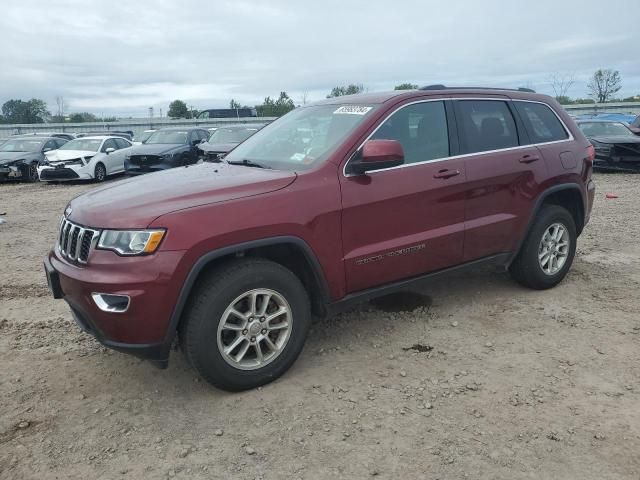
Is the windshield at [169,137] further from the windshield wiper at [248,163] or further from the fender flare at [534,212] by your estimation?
the fender flare at [534,212]

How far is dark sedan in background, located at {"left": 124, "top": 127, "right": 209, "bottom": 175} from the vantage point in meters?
13.7

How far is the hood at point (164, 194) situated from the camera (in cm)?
303

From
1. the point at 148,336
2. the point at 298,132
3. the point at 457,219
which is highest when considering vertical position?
the point at 298,132

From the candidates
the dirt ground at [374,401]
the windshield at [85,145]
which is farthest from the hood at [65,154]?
the dirt ground at [374,401]

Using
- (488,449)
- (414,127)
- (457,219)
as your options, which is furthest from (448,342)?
(414,127)

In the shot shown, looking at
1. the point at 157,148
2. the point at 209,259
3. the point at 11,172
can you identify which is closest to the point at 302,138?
the point at 209,259

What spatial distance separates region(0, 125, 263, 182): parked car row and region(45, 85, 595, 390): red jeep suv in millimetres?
8797

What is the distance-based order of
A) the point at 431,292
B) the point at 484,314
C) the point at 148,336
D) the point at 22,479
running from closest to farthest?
the point at 22,479, the point at 148,336, the point at 484,314, the point at 431,292

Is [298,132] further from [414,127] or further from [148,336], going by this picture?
[148,336]

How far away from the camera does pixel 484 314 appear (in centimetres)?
450

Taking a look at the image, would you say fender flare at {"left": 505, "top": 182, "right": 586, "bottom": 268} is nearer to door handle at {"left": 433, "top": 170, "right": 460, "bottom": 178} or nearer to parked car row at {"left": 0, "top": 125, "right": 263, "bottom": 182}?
door handle at {"left": 433, "top": 170, "right": 460, "bottom": 178}

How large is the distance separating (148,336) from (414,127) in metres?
2.39

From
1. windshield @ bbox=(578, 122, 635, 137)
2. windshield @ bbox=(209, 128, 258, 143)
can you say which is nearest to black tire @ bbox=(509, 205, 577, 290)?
windshield @ bbox=(209, 128, 258, 143)

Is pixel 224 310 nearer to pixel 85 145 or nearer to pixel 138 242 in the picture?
pixel 138 242
